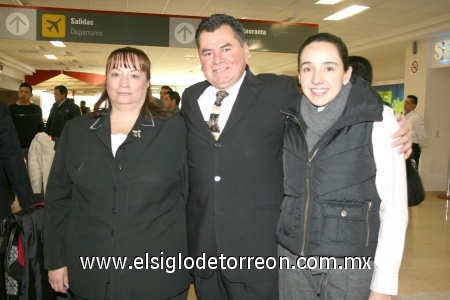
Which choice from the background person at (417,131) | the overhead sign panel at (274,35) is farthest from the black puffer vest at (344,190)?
the background person at (417,131)

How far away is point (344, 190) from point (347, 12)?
769 centimetres

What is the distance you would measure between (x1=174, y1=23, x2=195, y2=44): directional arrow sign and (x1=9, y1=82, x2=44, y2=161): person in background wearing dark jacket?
286 cm

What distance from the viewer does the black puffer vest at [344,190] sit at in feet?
5.23

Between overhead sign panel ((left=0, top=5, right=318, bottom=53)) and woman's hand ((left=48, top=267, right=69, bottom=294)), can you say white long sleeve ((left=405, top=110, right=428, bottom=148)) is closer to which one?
overhead sign panel ((left=0, top=5, right=318, bottom=53))

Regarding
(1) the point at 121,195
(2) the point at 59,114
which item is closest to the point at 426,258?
(1) the point at 121,195

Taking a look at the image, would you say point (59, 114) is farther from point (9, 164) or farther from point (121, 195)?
point (121, 195)

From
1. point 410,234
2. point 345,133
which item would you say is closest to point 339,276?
point 345,133

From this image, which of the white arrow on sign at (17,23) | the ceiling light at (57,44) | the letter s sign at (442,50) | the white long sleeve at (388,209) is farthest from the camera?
the ceiling light at (57,44)

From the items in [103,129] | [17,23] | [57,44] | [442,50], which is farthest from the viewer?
[57,44]

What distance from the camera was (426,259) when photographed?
4.64m

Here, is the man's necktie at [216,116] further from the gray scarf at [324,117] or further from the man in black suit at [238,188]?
the gray scarf at [324,117]

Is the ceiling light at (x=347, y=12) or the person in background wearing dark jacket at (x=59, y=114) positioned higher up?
the ceiling light at (x=347, y=12)

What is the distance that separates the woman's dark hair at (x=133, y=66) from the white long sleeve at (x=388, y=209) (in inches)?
39.5

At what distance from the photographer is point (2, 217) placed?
2410mm
